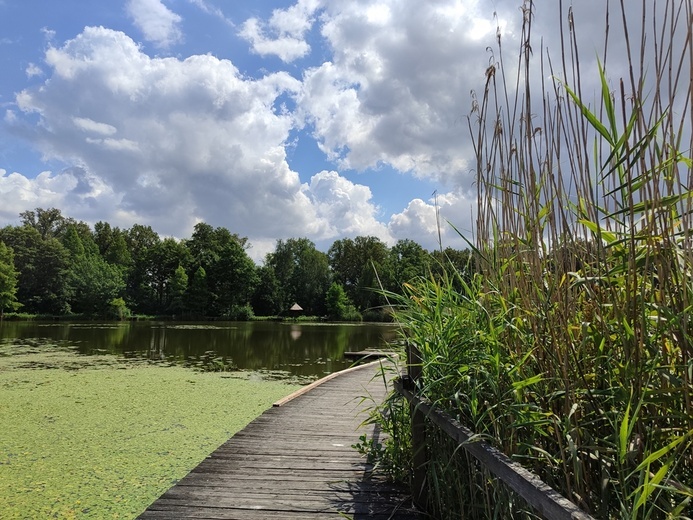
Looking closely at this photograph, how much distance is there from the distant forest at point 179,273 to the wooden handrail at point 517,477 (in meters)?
33.0

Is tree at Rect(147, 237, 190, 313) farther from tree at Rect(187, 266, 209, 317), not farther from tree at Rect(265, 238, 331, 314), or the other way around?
tree at Rect(265, 238, 331, 314)

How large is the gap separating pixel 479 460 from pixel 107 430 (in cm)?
453

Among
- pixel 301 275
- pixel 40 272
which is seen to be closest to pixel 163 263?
pixel 40 272

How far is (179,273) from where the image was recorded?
4194cm

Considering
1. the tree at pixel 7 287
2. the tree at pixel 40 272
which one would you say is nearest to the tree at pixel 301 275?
the tree at pixel 40 272

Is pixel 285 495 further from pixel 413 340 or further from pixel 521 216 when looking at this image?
pixel 521 216

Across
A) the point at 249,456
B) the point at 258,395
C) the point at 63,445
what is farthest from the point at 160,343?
the point at 249,456

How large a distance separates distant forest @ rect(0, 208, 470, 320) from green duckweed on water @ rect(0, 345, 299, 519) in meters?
27.4

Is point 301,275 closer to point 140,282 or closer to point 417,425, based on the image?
point 140,282

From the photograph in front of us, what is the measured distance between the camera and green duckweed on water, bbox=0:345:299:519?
313 cm

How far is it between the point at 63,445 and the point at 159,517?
2.53m

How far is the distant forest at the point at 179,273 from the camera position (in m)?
37.3

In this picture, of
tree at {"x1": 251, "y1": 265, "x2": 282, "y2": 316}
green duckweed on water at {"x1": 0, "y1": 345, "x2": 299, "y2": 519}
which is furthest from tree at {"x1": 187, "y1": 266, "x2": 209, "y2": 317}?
green duckweed on water at {"x1": 0, "y1": 345, "x2": 299, "y2": 519}

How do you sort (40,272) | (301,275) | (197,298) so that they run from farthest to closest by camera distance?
(301,275)
(197,298)
(40,272)
